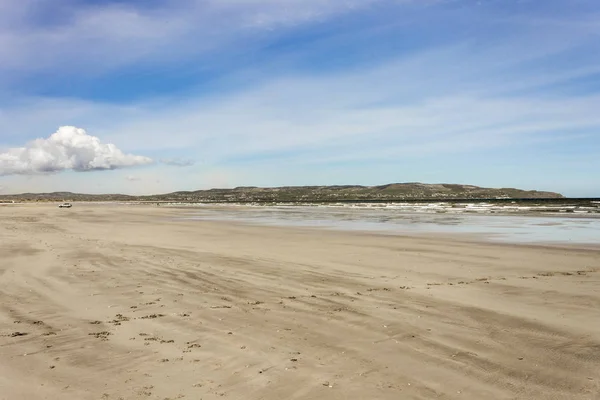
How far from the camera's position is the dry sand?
5781mm

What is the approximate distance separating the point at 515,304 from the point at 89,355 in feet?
29.1

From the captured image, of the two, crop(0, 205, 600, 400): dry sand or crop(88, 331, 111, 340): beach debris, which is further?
crop(88, 331, 111, 340): beach debris

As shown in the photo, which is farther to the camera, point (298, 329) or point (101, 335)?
point (298, 329)

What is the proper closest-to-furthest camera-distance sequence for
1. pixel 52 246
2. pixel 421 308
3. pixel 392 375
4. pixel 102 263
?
1. pixel 392 375
2. pixel 421 308
3. pixel 102 263
4. pixel 52 246

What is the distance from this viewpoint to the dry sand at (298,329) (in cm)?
578

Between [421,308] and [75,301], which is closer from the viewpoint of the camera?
[421,308]

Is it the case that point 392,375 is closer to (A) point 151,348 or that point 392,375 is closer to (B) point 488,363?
(B) point 488,363

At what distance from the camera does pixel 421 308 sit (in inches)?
380

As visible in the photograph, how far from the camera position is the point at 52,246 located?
2089 centimetres

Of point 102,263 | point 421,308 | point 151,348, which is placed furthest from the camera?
point 102,263

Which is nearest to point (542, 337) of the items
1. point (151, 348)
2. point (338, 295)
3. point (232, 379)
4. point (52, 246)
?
point (338, 295)

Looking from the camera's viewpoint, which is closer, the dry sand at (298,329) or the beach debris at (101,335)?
the dry sand at (298,329)

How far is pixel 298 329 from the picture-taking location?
8.20 m

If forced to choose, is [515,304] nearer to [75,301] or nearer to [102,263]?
[75,301]
